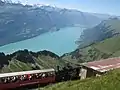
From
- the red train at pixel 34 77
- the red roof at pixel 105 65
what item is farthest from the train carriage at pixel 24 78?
the red roof at pixel 105 65

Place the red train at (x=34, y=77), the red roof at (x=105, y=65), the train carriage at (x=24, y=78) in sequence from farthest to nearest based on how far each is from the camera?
1. the red roof at (x=105, y=65)
2. the red train at (x=34, y=77)
3. the train carriage at (x=24, y=78)

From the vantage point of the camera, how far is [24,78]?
37875 mm

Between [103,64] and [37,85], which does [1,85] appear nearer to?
[37,85]

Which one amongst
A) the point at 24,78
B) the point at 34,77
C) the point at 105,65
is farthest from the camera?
the point at 105,65

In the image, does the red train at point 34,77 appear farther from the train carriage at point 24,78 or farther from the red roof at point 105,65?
the red roof at point 105,65

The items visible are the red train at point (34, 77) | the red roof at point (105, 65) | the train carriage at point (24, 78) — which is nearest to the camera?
the train carriage at point (24, 78)

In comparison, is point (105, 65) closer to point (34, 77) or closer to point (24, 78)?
point (34, 77)

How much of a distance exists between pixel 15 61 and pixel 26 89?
509 feet

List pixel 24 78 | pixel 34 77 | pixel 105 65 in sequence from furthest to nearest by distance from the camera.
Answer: pixel 105 65, pixel 34 77, pixel 24 78

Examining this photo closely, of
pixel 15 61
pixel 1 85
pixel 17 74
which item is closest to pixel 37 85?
pixel 17 74

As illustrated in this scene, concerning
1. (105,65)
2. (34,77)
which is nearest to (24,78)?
(34,77)

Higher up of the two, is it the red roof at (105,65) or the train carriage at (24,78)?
the red roof at (105,65)

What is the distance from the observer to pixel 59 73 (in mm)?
41594

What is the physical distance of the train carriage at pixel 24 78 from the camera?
35375 millimetres
